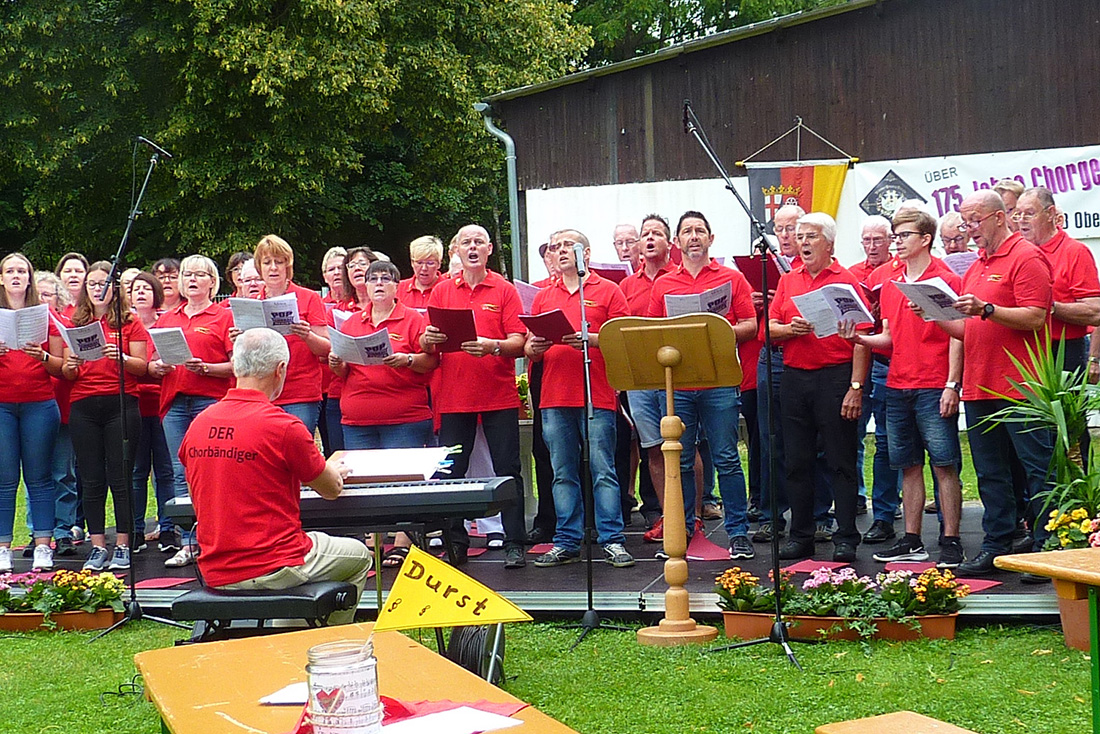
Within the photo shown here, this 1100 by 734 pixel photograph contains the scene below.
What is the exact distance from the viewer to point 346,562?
5.29 meters

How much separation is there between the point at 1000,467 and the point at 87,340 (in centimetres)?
542

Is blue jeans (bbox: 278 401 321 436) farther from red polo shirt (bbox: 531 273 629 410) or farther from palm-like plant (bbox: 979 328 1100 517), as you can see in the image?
palm-like plant (bbox: 979 328 1100 517)

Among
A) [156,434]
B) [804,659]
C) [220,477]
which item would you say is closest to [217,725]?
[220,477]

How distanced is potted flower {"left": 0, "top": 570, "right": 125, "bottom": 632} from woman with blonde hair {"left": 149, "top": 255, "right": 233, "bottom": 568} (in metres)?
1.09

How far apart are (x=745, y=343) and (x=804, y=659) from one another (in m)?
2.62

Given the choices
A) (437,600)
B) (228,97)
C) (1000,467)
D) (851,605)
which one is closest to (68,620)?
(437,600)

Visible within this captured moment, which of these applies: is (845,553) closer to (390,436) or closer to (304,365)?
(390,436)

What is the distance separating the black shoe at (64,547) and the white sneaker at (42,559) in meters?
0.49

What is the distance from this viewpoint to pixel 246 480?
4.95 m

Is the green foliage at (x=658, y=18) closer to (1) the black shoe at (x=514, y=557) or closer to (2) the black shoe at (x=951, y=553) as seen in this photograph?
(1) the black shoe at (x=514, y=557)

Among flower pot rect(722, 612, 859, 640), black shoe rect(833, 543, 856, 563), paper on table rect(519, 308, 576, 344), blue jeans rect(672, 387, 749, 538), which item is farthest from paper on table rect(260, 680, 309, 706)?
black shoe rect(833, 543, 856, 563)

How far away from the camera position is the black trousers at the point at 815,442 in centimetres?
701

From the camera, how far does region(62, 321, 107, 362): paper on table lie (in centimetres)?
768

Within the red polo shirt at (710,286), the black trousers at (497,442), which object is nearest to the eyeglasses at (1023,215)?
the red polo shirt at (710,286)
